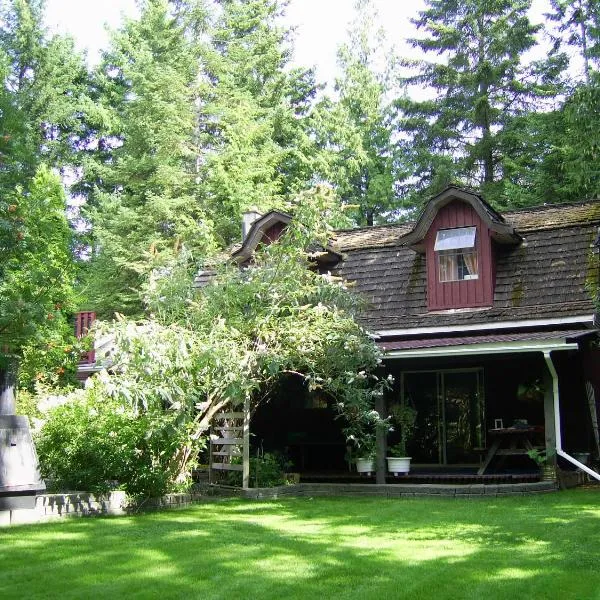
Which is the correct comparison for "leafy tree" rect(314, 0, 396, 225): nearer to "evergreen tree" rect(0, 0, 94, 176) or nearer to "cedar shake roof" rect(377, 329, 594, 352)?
"evergreen tree" rect(0, 0, 94, 176)

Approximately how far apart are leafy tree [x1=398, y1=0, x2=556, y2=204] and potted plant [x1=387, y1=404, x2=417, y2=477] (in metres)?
15.7

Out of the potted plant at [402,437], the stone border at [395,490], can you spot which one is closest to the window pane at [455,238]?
the potted plant at [402,437]

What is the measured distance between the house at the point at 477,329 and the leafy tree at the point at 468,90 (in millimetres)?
13633

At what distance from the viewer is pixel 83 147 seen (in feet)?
112

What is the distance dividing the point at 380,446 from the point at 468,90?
20649 mm

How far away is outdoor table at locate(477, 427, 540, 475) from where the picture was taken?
13.1 metres

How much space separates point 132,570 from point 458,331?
9180 millimetres

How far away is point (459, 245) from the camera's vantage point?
49.3 feet

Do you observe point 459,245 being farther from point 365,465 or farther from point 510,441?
point 365,465

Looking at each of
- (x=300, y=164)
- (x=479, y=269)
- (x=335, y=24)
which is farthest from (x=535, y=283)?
(x=335, y=24)

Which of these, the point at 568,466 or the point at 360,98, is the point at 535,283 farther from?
the point at 360,98

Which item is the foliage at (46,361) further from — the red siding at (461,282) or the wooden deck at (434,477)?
the red siding at (461,282)

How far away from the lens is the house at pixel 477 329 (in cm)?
1383

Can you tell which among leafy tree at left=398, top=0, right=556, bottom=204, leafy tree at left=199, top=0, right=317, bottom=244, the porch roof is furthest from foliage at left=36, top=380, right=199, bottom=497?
leafy tree at left=398, top=0, right=556, bottom=204
